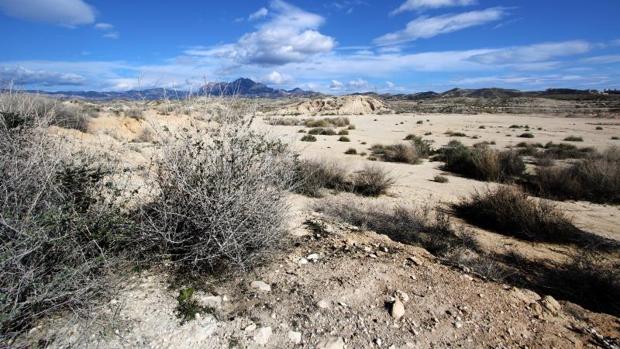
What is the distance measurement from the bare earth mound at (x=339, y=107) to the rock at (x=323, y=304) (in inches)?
2130

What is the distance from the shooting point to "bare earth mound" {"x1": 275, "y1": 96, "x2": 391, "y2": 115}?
58.2 metres

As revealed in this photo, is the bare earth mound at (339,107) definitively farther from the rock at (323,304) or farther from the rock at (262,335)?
the rock at (262,335)

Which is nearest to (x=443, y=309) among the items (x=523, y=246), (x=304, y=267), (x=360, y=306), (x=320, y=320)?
(x=360, y=306)

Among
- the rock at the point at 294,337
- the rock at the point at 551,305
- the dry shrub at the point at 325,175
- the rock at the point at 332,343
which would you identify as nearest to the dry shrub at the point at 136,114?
the dry shrub at the point at 325,175

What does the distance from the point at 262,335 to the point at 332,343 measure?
0.52 meters

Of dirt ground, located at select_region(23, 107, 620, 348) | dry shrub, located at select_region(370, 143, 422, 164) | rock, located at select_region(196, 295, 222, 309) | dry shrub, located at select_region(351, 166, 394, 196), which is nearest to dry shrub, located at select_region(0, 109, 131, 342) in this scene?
dirt ground, located at select_region(23, 107, 620, 348)

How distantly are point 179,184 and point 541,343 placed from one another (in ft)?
10.5

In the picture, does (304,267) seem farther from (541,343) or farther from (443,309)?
(541,343)

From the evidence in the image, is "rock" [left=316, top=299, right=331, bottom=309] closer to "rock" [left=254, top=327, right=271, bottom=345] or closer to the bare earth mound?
"rock" [left=254, top=327, right=271, bottom=345]

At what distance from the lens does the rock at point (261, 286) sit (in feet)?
11.1

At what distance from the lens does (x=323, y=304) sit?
10.4ft

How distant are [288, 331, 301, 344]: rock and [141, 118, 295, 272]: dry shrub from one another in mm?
819

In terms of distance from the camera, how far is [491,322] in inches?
121

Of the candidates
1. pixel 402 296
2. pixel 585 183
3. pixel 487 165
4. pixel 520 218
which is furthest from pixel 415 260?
pixel 487 165
